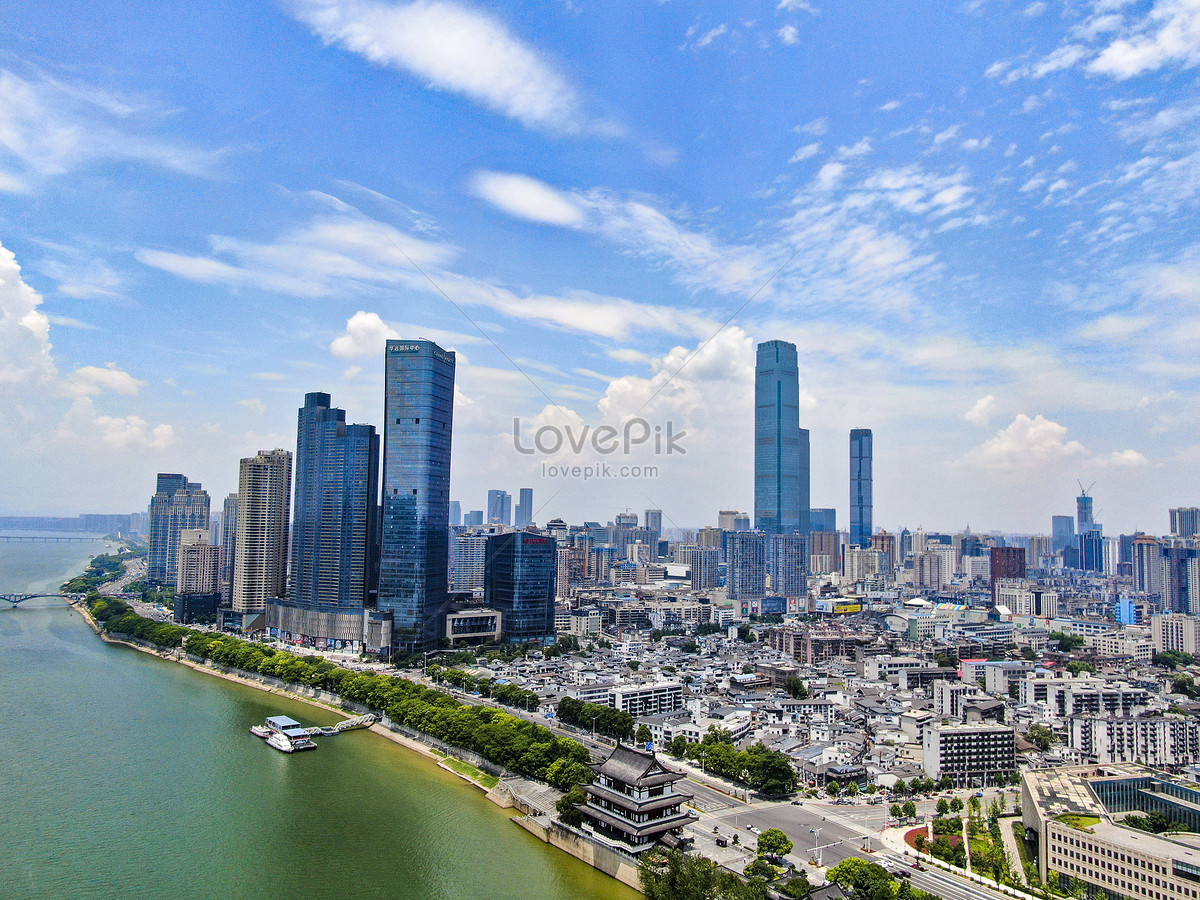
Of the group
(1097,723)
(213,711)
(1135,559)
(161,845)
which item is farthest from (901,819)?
(1135,559)

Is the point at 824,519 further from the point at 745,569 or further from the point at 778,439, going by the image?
the point at 745,569

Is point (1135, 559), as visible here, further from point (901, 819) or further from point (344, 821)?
point (344, 821)

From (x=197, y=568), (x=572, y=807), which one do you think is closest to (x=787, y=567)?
(x=197, y=568)

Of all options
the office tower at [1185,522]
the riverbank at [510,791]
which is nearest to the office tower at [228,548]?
the riverbank at [510,791]

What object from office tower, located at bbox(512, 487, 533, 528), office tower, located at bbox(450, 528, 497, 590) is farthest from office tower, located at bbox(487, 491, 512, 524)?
office tower, located at bbox(450, 528, 497, 590)

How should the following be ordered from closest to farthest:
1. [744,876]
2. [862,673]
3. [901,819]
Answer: [744,876], [901,819], [862,673]

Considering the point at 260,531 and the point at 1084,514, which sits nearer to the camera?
the point at 260,531

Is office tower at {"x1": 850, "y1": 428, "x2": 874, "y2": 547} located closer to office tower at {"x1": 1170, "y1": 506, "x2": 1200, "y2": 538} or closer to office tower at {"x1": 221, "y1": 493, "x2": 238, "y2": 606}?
office tower at {"x1": 1170, "y1": 506, "x2": 1200, "y2": 538}
